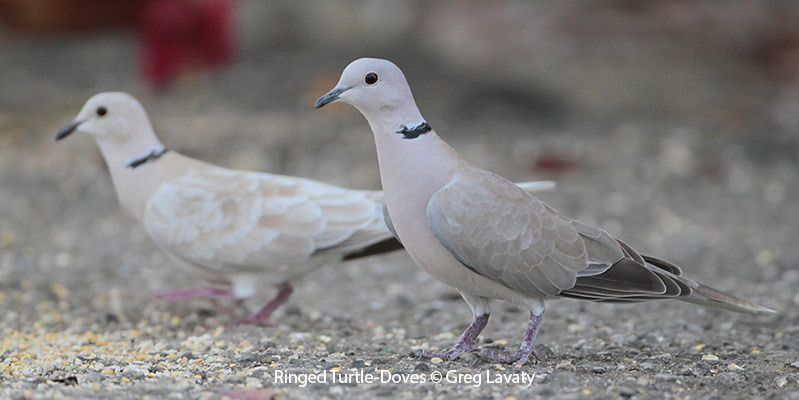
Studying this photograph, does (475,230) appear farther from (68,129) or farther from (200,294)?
(68,129)

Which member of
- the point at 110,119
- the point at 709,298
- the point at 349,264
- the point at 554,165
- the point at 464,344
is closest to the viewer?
the point at 709,298

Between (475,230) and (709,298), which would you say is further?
(709,298)

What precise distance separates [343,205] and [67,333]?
1.17 m

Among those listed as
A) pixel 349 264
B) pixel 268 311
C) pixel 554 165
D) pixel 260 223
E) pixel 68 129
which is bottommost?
pixel 268 311

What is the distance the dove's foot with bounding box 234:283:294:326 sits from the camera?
4.38 metres

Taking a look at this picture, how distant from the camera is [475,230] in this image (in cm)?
320

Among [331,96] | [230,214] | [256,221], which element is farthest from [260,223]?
[331,96]

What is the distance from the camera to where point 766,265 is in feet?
17.7

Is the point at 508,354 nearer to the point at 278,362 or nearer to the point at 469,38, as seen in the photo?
the point at 278,362

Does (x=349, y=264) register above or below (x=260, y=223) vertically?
below

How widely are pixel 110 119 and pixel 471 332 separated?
6.14ft

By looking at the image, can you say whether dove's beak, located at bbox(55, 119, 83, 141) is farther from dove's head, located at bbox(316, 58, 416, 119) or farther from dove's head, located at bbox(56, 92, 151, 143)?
dove's head, located at bbox(316, 58, 416, 119)

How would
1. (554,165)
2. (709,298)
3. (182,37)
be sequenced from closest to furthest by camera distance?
(709,298), (554,165), (182,37)

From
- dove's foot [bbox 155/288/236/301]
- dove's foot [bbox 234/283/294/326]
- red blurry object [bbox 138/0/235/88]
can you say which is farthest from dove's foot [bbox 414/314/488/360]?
red blurry object [bbox 138/0/235/88]
